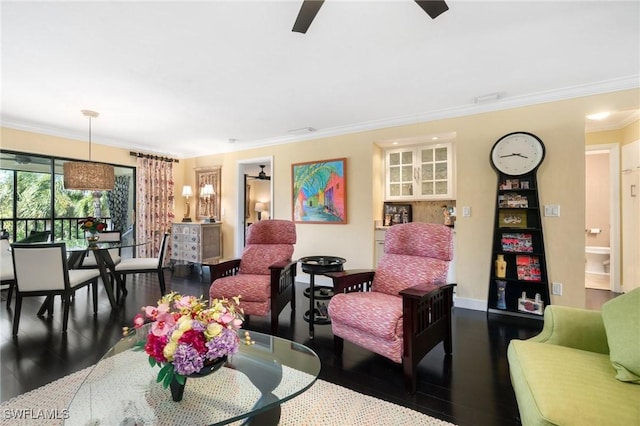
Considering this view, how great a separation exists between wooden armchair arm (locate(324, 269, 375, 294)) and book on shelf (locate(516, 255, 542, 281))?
5.94 ft

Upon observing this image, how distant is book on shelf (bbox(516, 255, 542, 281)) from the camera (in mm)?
3171

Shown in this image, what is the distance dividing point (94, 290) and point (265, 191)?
517 cm

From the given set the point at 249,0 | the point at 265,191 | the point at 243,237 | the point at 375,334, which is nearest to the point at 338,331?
the point at 375,334

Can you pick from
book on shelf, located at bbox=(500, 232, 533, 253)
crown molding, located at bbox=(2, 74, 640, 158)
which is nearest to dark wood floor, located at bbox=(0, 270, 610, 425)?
book on shelf, located at bbox=(500, 232, 533, 253)

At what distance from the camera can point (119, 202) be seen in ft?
17.8

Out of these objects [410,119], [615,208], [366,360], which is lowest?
[366,360]

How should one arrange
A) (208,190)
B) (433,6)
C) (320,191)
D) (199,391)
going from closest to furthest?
(199,391)
(433,6)
(320,191)
(208,190)

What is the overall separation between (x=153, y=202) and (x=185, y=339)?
5161 mm

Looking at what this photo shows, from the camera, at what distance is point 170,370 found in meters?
1.25

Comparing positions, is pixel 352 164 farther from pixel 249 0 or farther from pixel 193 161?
pixel 193 161

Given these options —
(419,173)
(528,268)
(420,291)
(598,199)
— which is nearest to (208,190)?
(419,173)

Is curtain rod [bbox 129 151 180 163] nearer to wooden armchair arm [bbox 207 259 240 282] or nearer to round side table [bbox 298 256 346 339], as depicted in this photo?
wooden armchair arm [bbox 207 259 240 282]

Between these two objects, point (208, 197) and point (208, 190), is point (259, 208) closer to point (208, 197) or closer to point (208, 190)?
point (208, 197)

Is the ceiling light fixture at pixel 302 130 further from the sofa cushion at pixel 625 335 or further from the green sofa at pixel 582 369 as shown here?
the sofa cushion at pixel 625 335
